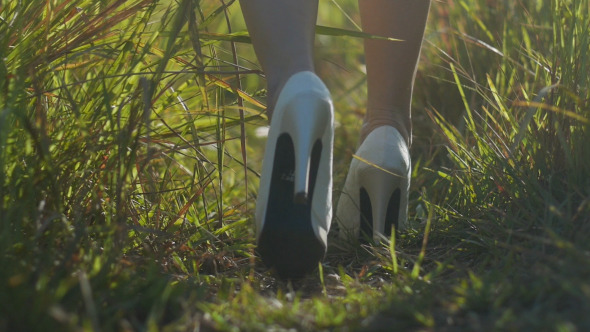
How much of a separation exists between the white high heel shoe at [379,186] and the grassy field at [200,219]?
74 millimetres

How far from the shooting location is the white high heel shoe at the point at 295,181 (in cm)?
142

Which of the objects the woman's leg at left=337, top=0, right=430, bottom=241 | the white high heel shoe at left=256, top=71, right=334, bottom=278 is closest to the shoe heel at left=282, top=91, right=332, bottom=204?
the white high heel shoe at left=256, top=71, right=334, bottom=278

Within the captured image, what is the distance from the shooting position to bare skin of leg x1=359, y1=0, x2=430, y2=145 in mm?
1730

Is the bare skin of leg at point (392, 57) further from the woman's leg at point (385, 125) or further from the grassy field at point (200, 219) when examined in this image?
the grassy field at point (200, 219)

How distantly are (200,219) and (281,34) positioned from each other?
51 cm

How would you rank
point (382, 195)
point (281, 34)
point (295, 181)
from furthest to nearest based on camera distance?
point (382, 195), point (281, 34), point (295, 181)

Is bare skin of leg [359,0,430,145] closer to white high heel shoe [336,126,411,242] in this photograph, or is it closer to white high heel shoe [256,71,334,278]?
white high heel shoe [336,126,411,242]

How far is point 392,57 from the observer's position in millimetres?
1767

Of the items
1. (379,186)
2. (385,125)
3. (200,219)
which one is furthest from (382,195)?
(200,219)

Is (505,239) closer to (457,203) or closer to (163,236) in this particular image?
(457,203)

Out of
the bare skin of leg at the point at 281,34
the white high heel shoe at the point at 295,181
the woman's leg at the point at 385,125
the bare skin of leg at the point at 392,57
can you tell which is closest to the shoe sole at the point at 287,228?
the white high heel shoe at the point at 295,181

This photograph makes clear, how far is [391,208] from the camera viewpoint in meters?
1.78

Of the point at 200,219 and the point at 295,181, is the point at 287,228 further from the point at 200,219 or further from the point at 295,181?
the point at 200,219

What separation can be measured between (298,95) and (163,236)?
1.21 ft
